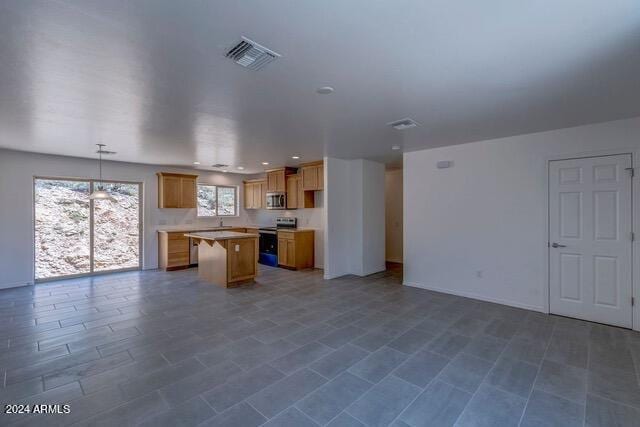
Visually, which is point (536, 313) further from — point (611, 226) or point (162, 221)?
point (162, 221)

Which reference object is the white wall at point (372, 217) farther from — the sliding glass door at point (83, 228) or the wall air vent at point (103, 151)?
the sliding glass door at point (83, 228)

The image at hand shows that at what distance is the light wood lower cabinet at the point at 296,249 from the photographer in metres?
7.08

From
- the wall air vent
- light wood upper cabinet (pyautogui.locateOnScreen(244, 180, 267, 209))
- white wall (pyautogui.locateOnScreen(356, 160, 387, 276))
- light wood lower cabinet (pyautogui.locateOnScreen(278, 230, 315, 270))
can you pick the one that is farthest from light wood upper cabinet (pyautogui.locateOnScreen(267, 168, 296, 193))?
the wall air vent

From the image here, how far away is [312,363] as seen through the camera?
2793 mm

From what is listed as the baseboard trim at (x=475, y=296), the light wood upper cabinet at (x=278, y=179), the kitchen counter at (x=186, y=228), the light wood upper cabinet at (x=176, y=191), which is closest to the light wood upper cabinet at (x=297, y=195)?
the light wood upper cabinet at (x=278, y=179)

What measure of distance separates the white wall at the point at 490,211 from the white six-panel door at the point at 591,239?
0.33 feet

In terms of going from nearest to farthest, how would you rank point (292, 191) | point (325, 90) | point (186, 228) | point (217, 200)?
point (325, 90)
point (292, 191)
point (186, 228)
point (217, 200)

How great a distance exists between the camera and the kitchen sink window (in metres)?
8.24

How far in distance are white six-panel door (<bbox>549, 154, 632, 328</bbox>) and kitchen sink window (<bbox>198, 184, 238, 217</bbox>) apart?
25.0 ft

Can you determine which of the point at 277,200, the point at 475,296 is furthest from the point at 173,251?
the point at 475,296

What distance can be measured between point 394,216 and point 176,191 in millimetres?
5772

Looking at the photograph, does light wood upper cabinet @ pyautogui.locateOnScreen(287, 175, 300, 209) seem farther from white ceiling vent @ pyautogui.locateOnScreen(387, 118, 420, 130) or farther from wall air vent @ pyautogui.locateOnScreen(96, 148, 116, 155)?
white ceiling vent @ pyautogui.locateOnScreen(387, 118, 420, 130)

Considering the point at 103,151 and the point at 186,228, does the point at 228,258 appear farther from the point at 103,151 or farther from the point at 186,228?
the point at 103,151

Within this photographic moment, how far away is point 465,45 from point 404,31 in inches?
19.0
